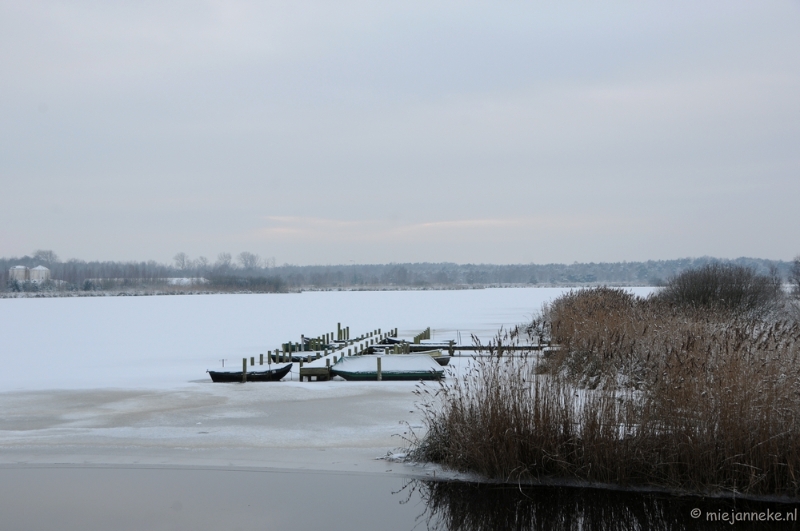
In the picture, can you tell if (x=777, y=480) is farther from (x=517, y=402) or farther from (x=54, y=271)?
(x=54, y=271)

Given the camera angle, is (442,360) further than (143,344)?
No

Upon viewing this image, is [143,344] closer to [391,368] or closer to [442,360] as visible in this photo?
[442,360]

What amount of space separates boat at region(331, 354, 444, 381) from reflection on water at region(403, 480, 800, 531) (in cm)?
830

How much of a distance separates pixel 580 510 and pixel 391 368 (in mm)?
10403

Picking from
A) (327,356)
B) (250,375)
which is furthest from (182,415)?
(327,356)

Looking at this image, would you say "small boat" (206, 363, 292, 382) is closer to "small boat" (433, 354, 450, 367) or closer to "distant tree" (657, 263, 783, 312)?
"small boat" (433, 354, 450, 367)

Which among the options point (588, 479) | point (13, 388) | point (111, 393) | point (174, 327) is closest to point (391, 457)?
point (588, 479)

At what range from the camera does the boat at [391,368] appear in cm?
1595

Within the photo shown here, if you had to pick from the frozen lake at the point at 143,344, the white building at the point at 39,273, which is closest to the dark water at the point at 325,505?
the frozen lake at the point at 143,344

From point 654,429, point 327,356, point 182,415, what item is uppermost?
point 654,429

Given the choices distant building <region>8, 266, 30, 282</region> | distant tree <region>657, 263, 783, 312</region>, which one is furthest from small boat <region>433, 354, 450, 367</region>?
distant building <region>8, 266, 30, 282</region>

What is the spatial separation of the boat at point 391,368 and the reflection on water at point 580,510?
27.2ft

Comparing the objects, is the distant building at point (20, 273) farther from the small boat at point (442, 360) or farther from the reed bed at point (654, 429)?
the reed bed at point (654, 429)

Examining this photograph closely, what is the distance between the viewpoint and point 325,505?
6.75 m
